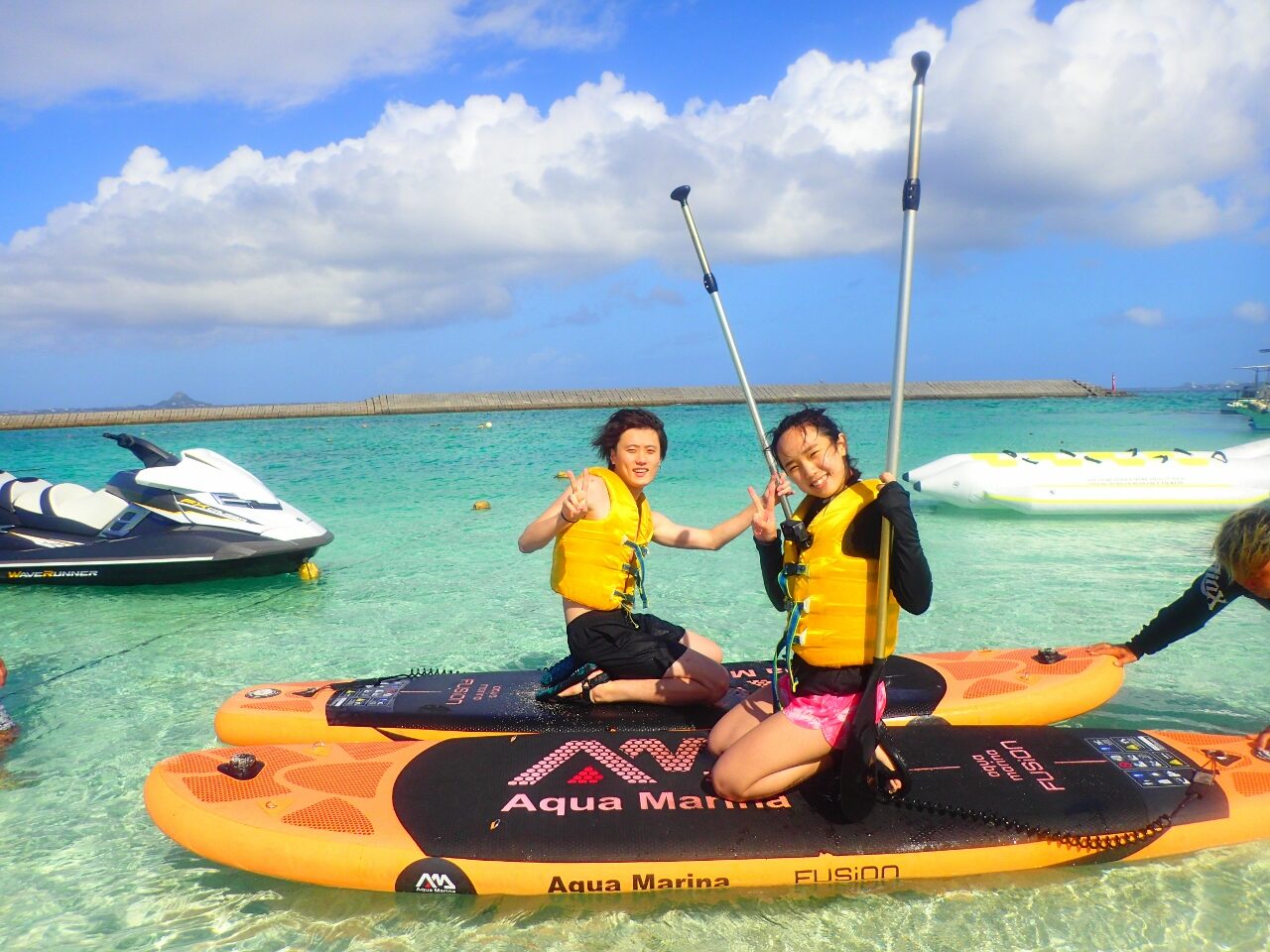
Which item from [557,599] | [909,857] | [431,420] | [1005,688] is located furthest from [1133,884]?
[431,420]

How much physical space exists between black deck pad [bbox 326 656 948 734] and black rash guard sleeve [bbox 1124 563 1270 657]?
1.02m

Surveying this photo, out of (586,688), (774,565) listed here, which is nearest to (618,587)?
(586,688)

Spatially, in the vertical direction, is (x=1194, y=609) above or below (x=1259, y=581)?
below

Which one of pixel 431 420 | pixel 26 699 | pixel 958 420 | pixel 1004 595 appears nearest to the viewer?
pixel 26 699

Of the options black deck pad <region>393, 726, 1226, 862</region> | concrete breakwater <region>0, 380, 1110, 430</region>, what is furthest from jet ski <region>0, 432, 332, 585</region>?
concrete breakwater <region>0, 380, 1110, 430</region>

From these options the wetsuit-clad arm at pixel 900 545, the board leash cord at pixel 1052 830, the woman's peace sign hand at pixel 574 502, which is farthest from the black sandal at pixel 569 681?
the wetsuit-clad arm at pixel 900 545

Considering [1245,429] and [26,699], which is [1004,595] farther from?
[1245,429]

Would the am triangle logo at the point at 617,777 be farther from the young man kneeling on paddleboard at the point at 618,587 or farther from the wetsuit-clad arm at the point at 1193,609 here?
the wetsuit-clad arm at the point at 1193,609

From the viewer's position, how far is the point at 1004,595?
25.9ft

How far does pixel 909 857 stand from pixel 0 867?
12.2 ft

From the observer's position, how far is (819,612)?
10.7 feet

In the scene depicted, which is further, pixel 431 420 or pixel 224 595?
pixel 431 420

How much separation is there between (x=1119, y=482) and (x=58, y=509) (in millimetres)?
12053

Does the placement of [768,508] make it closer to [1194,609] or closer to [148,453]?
[1194,609]
